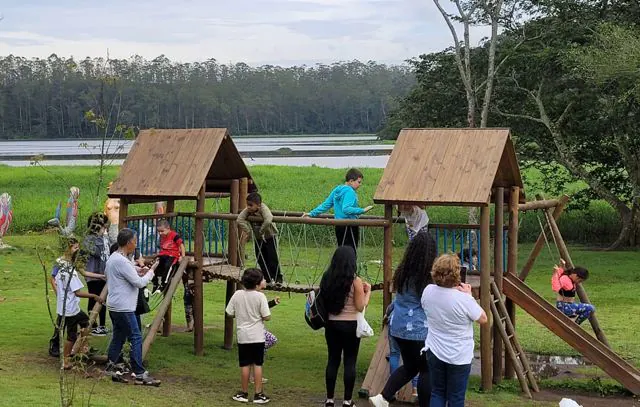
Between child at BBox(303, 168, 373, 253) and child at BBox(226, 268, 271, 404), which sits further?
child at BBox(303, 168, 373, 253)

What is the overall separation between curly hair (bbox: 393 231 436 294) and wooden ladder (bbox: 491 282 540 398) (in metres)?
2.43

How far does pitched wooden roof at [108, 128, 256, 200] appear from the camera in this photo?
498 inches

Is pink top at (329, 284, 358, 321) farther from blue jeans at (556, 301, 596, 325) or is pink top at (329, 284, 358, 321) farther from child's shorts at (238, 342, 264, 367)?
blue jeans at (556, 301, 596, 325)

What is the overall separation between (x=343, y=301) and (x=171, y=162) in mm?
4342

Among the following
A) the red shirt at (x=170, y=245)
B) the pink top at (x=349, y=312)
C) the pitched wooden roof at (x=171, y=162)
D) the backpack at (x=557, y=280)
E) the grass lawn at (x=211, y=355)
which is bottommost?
the grass lawn at (x=211, y=355)

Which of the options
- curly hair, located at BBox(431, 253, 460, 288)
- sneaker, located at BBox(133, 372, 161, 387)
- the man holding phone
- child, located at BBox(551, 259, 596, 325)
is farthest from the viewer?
child, located at BBox(551, 259, 596, 325)

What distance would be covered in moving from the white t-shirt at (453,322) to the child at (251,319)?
8.30 feet

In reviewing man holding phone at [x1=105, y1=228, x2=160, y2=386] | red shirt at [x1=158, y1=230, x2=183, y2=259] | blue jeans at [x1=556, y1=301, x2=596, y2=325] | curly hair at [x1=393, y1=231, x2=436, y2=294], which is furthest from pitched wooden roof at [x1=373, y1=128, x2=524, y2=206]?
red shirt at [x1=158, y1=230, x2=183, y2=259]

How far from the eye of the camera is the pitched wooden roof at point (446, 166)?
11.0m

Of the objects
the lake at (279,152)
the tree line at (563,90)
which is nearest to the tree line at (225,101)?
the lake at (279,152)

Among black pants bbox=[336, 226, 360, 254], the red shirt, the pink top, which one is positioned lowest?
the pink top

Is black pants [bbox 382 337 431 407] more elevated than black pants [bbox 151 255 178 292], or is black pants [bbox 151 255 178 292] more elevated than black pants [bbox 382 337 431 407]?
black pants [bbox 151 255 178 292]

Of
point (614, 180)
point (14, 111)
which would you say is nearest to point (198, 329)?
point (614, 180)

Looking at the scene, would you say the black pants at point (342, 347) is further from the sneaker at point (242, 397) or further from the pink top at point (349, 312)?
the sneaker at point (242, 397)
